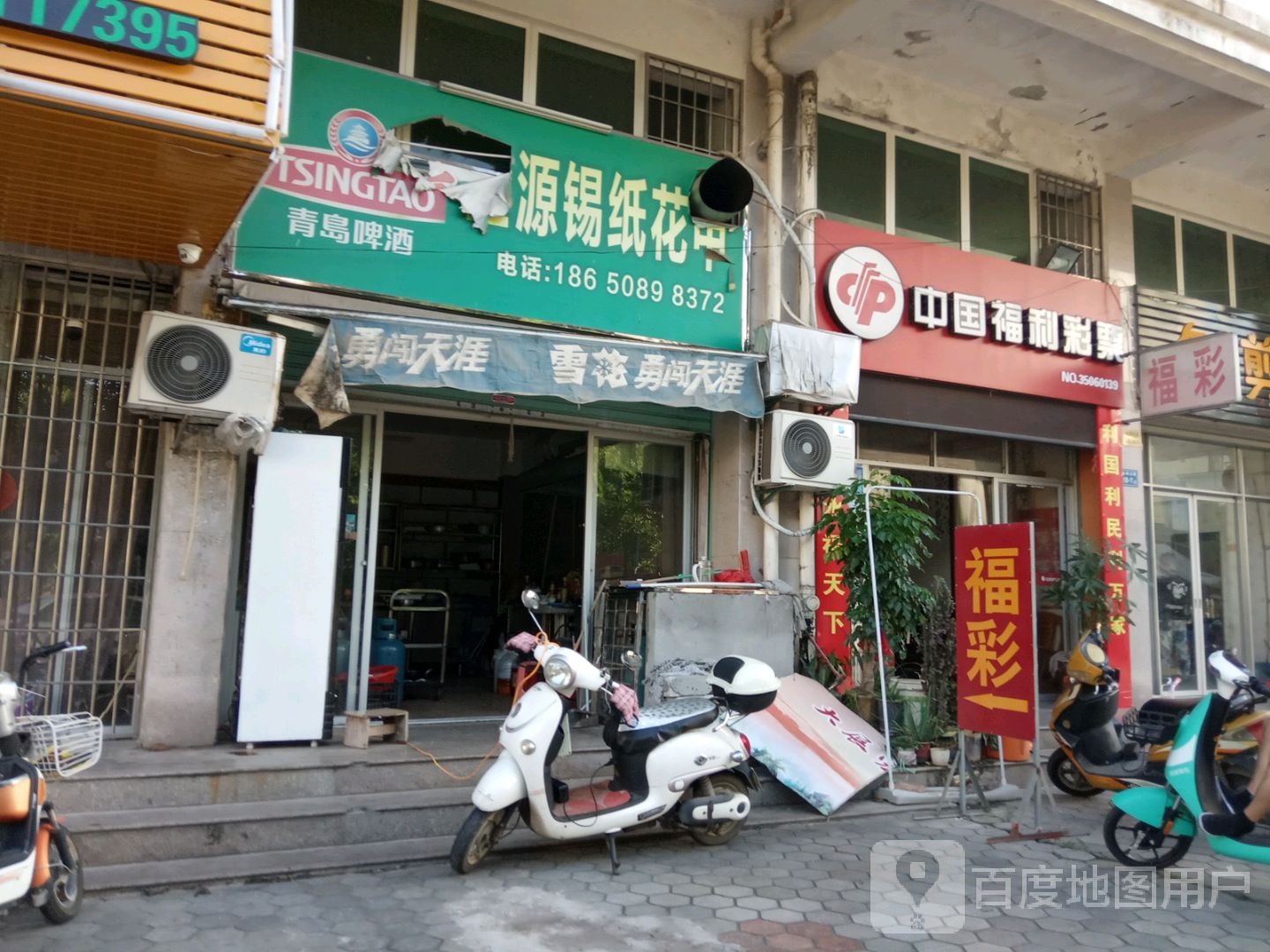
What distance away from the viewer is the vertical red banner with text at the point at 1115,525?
8.87 metres

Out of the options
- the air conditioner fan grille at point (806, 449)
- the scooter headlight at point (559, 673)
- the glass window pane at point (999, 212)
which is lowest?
the scooter headlight at point (559, 673)

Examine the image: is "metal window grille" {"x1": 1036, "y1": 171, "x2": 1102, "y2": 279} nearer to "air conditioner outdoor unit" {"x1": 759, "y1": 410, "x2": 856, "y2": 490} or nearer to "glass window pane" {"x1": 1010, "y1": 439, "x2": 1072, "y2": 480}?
"glass window pane" {"x1": 1010, "y1": 439, "x2": 1072, "y2": 480}

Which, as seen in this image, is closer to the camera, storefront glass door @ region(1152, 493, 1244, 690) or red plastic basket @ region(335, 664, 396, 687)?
red plastic basket @ region(335, 664, 396, 687)

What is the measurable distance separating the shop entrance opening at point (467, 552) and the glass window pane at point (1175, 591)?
645cm

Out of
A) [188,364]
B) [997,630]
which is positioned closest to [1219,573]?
[997,630]

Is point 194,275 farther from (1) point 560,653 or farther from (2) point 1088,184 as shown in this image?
(2) point 1088,184

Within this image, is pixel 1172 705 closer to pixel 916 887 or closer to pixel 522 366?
pixel 916 887

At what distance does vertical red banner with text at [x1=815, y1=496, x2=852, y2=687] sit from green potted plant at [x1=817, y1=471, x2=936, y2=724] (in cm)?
72

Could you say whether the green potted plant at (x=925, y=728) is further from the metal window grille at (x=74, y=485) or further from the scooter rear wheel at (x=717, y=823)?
the metal window grille at (x=74, y=485)

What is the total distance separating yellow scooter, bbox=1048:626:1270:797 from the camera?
5.71 meters

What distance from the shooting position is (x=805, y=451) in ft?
24.5

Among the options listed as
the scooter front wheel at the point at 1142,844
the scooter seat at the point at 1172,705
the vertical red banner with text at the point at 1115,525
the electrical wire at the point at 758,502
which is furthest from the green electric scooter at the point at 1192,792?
the vertical red banner with text at the point at 1115,525

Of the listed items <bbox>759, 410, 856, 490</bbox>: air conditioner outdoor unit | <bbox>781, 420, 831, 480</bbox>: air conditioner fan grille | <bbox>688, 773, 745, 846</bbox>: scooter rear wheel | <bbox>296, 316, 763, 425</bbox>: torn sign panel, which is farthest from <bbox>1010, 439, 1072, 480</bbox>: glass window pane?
<bbox>688, 773, 745, 846</bbox>: scooter rear wheel

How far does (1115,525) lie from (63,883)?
9083 millimetres
